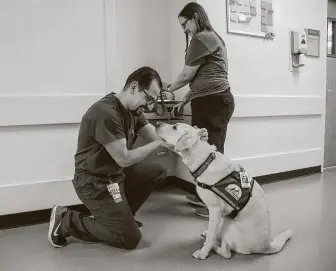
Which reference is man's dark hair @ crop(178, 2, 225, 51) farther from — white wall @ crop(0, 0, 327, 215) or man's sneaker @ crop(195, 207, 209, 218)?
man's sneaker @ crop(195, 207, 209, 218)

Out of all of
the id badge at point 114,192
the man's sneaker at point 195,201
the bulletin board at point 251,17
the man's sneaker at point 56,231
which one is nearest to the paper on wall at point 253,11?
the bulletin board at point 251,17

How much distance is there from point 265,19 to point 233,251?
8.22ft

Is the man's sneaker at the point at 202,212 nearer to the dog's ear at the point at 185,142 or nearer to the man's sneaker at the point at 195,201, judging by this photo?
the man's sneaker at the point at 195,201

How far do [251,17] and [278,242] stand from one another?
7.47 ft

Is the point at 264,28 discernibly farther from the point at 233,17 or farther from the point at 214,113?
the point at 214,113

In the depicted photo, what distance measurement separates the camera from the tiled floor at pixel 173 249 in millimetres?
1768

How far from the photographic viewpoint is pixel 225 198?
5.78ft

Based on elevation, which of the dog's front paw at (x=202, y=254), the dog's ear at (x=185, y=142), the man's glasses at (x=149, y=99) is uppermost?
the man's glasses at (x=149, y=99)

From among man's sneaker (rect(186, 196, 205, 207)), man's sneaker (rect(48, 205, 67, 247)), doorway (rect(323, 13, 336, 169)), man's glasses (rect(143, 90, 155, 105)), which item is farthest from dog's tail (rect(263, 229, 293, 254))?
doorway (rect(323, 13, 336, 169))

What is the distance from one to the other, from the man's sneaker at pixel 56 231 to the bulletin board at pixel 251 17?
224 centimetres

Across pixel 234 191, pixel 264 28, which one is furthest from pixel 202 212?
pixel 264 28

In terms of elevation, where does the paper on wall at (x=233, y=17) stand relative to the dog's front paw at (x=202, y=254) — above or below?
above

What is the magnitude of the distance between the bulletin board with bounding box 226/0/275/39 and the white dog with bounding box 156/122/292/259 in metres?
1.80

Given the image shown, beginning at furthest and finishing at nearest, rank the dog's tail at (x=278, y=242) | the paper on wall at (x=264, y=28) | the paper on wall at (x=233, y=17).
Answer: the paper on wall at (x=264, y=28) → the paper on wall at (x=233, y=17) → the dog's tail at (x=278, y=242)
